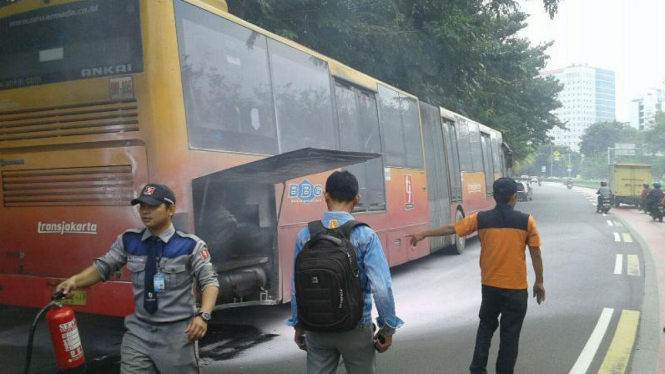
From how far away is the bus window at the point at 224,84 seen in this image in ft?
17.1

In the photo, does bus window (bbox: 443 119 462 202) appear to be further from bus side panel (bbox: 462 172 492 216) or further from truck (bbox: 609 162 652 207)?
truck (bbox: 609 162 652 207)

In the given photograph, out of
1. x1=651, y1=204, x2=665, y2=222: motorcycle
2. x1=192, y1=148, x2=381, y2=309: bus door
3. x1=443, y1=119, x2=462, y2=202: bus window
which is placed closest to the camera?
x1=192, y1=148, x2=381, y2=309: bus door

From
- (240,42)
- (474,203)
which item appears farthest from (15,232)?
(474,203)

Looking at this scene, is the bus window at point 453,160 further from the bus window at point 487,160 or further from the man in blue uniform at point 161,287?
the man in blue uniform at point 161,287

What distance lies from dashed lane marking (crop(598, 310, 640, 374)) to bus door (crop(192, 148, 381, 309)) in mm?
2764

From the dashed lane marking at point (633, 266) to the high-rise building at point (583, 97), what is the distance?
145848 millimetres

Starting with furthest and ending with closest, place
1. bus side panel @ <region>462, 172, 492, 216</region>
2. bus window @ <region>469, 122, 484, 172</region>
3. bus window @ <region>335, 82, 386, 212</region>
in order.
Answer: bus window @ <region>469, 122, 484, 172</region> < bus side panel @ <region>462, 172, 492, 216</region> < bus window @ <region>335, 82, 386, 212</region>

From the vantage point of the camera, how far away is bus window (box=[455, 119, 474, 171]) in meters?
13.9

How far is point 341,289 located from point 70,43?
4087 mm

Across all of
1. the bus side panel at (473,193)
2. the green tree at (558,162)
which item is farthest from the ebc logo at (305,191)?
the green tree at (558,162)

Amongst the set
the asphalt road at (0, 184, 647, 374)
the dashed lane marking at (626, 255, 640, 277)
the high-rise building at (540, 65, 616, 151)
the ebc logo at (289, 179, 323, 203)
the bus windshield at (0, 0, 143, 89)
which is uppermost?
the high-rise building at (540, 65, 616, 151)

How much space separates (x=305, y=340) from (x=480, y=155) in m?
13.7

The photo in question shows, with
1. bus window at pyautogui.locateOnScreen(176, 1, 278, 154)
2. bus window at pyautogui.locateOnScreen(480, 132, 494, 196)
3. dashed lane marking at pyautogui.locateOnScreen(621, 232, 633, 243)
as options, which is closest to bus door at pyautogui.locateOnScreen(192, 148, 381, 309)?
bus window at pyautogui.locateOnScreen(176, 1, 278, 154)

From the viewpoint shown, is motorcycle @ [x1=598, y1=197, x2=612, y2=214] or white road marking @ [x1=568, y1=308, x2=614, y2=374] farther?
motorcycle @ [x1=598, y1=197, x2=612, y2=214]
